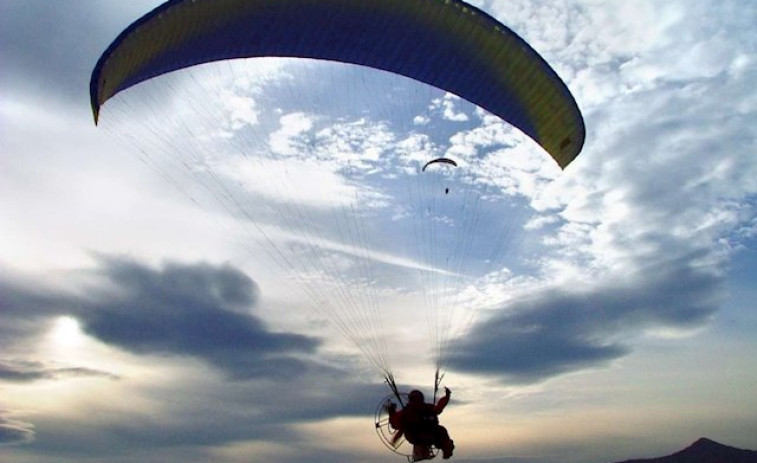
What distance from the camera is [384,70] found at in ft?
49.3

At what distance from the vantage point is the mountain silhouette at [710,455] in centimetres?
16375

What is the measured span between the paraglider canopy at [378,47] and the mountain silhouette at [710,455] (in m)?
173

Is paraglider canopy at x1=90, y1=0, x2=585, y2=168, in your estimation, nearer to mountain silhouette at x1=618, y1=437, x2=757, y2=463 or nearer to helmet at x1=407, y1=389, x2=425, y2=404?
helmet at x1=407, y1=389, x2=425, y2=404

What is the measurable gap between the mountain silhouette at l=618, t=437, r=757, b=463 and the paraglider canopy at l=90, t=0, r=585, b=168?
172804 mm

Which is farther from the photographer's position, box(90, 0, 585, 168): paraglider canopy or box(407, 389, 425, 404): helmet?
box(407, 389, 425, 404): helmet

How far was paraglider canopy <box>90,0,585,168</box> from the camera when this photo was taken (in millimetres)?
12008

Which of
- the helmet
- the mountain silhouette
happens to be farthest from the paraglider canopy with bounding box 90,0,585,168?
the mountain silhouette

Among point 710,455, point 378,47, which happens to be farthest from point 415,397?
point 710,455

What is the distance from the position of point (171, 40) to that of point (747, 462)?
630 ft

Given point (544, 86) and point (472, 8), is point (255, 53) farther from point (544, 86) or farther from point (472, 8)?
point (544, 86)

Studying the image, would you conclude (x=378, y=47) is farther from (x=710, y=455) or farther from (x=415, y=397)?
(x=710, y=455)

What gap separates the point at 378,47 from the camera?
14328mm

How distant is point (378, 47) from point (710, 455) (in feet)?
616

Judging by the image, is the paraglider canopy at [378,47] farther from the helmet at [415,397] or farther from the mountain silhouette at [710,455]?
the mountain silhouette at [710,455]
